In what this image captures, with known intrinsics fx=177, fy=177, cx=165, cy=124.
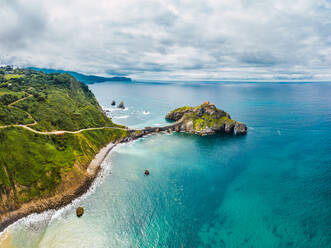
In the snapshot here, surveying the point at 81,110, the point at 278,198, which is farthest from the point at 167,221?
the point at 81,110

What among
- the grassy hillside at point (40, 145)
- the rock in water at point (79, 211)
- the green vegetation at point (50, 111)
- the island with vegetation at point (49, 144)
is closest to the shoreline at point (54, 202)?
the island with vegetation at point (49, 144)

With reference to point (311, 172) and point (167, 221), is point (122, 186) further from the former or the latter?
point (311, 172)

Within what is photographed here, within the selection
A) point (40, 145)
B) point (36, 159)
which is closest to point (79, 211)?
point (36, 159)

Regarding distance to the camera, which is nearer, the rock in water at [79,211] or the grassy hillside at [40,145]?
the rock in water at [79,211]

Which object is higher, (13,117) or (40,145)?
(13,117)

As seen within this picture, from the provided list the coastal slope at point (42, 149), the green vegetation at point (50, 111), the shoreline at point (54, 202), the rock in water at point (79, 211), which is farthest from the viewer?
the green vegetation at point (50, 111)

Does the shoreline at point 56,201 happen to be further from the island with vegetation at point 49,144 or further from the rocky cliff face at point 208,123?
the rocky cliff face at point 208,123

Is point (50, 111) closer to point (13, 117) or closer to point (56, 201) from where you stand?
point (13, 117)
